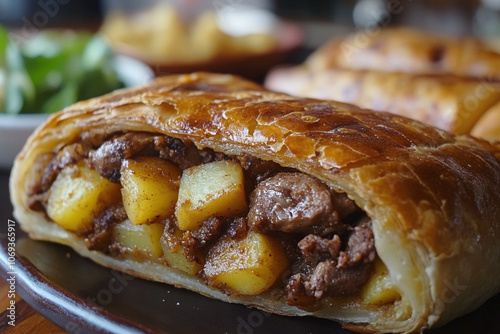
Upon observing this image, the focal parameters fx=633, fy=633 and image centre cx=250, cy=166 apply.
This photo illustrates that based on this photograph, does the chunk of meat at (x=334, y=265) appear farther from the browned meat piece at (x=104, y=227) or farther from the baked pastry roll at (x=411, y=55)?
the baked pastry roll at (x=411, y=55)

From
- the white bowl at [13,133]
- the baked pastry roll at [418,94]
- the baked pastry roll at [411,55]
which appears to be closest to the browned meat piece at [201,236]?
the white bowl at [13,133]

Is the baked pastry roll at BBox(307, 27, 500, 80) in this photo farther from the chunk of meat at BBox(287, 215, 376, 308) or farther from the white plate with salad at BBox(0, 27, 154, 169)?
the chunk of meat at BBox(287, 215, 376, 308)

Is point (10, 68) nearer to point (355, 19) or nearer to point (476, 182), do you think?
point (476, 182)

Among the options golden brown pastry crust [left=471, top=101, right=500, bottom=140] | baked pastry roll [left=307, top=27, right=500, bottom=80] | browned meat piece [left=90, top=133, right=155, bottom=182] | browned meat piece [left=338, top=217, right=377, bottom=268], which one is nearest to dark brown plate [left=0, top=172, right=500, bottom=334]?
browned meat piece [left=338, top=217, right=377, bottom=268]

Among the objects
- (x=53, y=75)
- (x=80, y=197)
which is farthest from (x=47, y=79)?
(x=80, y=197)

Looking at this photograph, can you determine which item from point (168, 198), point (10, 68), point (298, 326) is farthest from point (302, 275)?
point (10, 68)

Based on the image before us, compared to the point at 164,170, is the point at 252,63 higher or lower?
lower
